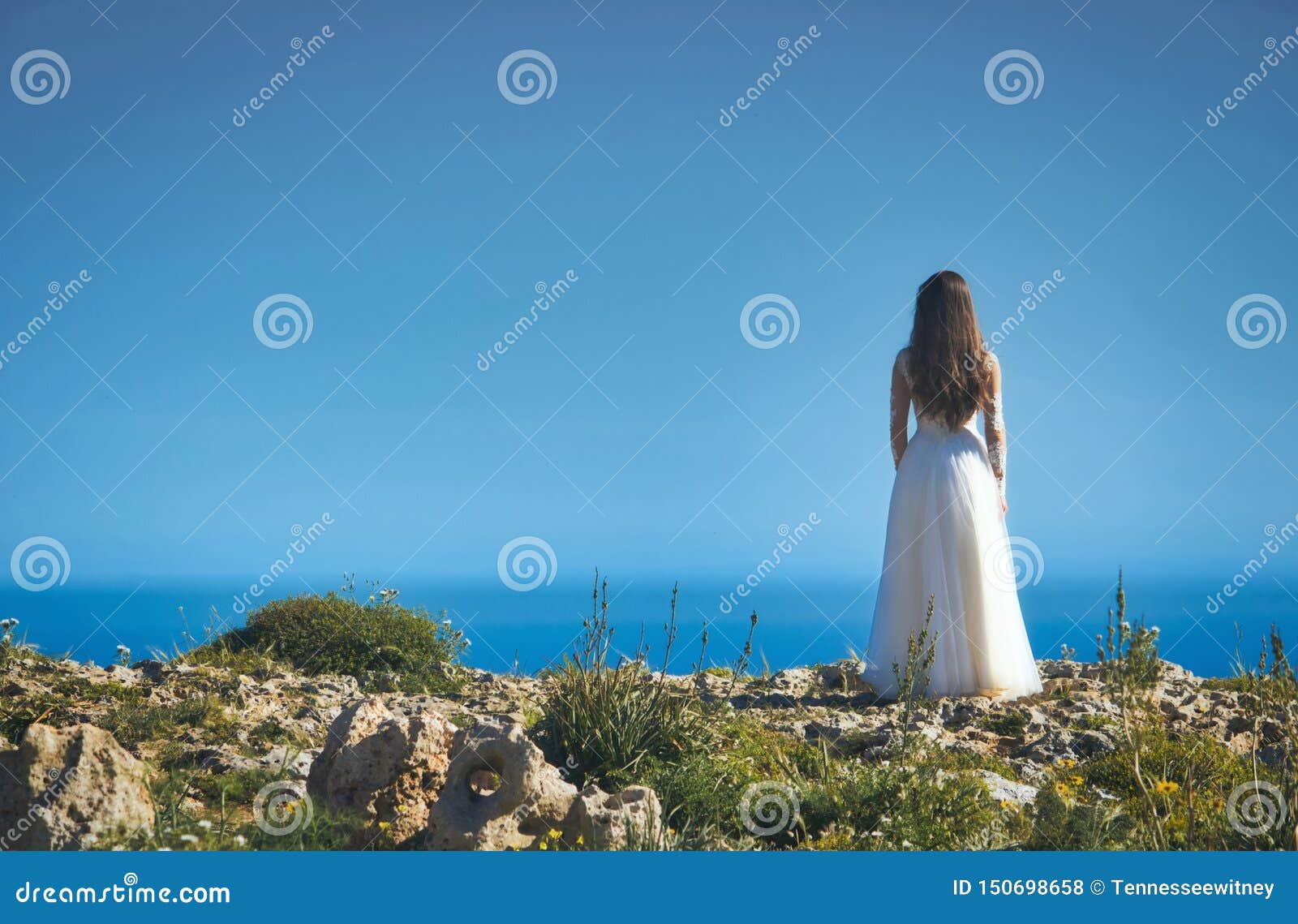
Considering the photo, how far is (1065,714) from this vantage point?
9.05 meters

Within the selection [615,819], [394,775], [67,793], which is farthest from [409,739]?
[67,793]

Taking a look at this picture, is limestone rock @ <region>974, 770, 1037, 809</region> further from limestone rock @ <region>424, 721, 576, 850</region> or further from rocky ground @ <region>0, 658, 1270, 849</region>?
limestone rock @ <region>424, 721, 576, 850</region>

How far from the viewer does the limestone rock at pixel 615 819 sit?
4.90 meters

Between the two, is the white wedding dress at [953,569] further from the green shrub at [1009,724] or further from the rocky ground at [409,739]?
the green shrub at [1009,724]

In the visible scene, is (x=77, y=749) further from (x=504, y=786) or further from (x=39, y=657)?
(x=39, y=657)

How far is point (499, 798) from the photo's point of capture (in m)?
5.29

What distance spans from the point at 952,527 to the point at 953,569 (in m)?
0.38

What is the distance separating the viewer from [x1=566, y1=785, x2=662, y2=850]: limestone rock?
4.90 m

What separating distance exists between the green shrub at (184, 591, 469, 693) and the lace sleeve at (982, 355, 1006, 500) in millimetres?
5603

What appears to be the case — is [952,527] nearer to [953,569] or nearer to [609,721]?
[953,569]

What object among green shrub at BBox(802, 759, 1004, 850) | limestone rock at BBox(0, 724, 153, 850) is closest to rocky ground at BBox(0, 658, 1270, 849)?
limestone rock at BBox(0, 724, 153, 850)

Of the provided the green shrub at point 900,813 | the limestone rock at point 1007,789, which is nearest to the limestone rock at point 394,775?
the green shrub at point 900,813

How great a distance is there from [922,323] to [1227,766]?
467 cm

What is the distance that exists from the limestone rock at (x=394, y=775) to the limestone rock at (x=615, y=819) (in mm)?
908
